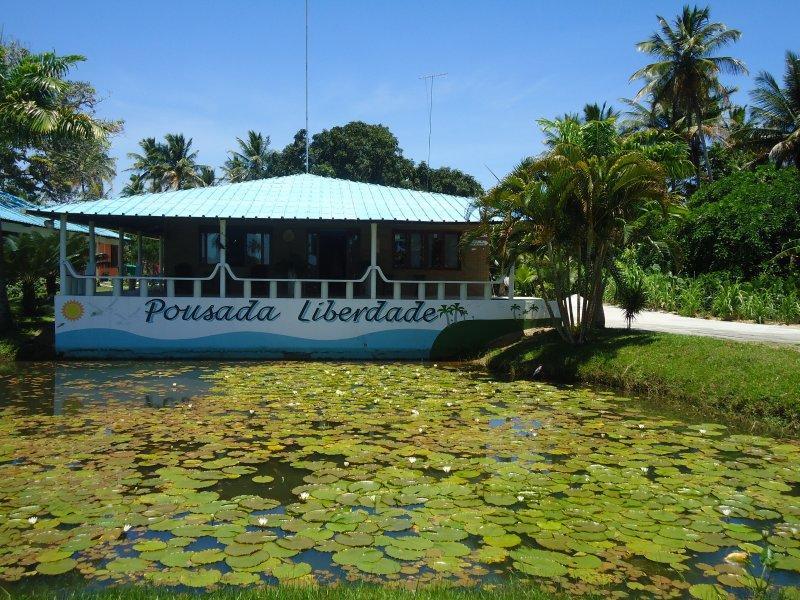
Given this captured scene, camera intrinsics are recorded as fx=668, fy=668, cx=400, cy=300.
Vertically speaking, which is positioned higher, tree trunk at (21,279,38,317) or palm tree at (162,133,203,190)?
palm tree at (162,133,203,190)

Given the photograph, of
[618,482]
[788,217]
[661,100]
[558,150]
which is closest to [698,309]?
[788,217]

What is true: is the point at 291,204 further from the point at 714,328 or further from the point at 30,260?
the point at 714,328

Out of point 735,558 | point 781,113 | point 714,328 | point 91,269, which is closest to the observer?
point 735,558

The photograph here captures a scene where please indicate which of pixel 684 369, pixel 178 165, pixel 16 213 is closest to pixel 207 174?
pixel 178 165

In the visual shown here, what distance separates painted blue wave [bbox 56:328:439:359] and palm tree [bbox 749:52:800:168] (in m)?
20.8

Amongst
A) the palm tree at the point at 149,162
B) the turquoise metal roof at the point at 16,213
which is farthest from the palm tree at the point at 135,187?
the turquoise metal roof at the point at 16,213

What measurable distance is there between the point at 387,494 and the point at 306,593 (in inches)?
87.2

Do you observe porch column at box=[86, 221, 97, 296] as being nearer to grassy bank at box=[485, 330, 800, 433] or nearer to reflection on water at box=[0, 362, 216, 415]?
reflection on water at box=[0, 362, 216, 415]

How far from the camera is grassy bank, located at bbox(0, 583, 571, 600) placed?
400 centimetres

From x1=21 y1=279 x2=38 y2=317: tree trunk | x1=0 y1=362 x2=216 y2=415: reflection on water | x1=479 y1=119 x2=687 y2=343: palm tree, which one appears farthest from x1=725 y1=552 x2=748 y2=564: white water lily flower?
x1=21 y1=279 x2=38 y2=317: tree trunk

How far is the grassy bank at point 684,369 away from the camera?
9680 millimetres

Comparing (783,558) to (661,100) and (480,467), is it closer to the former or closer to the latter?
(480,467)

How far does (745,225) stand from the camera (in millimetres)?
22297

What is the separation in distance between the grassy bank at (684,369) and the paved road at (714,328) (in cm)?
220
